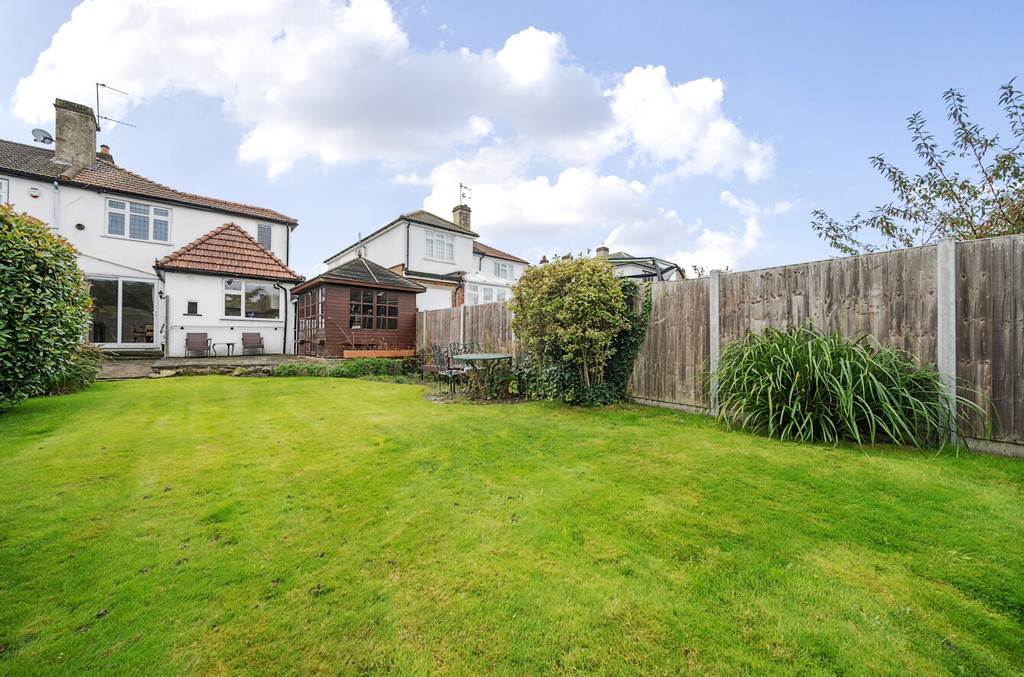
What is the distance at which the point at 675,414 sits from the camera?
578cm

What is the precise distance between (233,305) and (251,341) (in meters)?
1.49

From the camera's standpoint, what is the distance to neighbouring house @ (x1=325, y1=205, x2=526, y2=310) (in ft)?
69.6

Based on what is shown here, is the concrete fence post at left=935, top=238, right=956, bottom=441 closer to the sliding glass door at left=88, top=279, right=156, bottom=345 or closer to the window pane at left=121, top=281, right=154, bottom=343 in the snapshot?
the sliding glass door at left=88, top=279, right=156, bottom=345

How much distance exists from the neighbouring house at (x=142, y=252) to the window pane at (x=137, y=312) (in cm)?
3

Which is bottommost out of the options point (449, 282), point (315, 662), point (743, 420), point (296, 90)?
point (315, 662)

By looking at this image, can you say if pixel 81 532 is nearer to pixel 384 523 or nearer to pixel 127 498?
pixel 127 498

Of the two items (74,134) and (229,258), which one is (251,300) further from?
(74,134)

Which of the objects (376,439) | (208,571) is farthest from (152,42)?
(208,571)

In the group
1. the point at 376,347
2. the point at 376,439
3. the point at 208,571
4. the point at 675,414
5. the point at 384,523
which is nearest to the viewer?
the point at 208,571

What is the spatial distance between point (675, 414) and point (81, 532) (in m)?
6.09

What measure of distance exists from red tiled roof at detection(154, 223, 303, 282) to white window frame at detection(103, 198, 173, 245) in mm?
1774

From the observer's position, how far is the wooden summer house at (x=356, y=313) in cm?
1322

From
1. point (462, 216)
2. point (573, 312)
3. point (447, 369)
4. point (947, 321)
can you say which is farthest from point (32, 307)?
point (462, 216)

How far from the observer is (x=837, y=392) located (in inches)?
161
